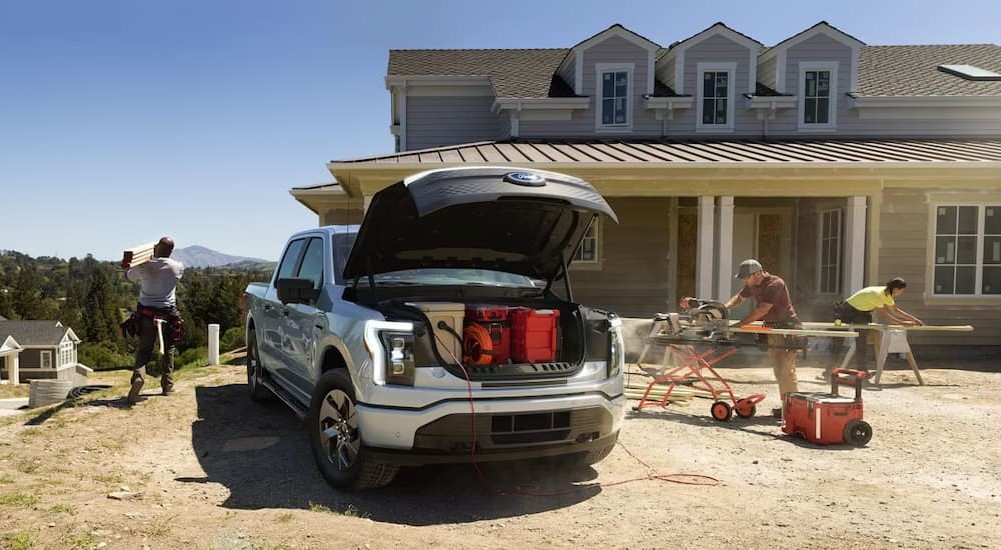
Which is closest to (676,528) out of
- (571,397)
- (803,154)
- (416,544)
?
(571,397)

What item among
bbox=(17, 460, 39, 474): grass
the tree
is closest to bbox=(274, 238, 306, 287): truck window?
bbox=(17, 460, 39, 474): grass

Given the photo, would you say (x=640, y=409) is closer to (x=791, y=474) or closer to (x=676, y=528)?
(x=791, y=474)

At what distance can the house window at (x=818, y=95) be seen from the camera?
14766 millimetres

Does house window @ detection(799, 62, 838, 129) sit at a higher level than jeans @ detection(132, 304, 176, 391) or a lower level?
higher

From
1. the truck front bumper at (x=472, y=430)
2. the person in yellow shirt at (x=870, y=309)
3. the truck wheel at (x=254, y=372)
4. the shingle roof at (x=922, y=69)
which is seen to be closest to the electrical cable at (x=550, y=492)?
the truck front bumper at (x=472, y=430)

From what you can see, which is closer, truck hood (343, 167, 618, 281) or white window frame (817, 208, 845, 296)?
truck hood (343, 167, 618, 281)

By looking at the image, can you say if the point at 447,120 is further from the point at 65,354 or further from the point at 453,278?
the point at 65,354

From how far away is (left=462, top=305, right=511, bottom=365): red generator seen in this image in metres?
4.17

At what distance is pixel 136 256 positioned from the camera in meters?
6.41

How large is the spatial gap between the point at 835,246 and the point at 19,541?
1344cm

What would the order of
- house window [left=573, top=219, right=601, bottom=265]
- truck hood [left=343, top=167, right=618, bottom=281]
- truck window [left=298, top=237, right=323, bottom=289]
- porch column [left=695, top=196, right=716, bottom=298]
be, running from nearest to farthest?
1. truck hood [left=343, top=167, right=618, bottom=281]
2. truck window [left=298, top=237, right=323, bottom=289]
3. porch column [left=695, top=196, right=716, bottom=298]
4. house window [left=573, top=219, right=601, bottom=265]

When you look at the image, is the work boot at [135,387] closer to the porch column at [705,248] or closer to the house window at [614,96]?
the porch column at [705,248]

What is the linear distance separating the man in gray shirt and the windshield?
3.08 m

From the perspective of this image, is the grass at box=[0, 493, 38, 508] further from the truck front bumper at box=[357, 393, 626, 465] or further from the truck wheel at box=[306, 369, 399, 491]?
the truck front bumper at box=[357, 393, 626, 465]
